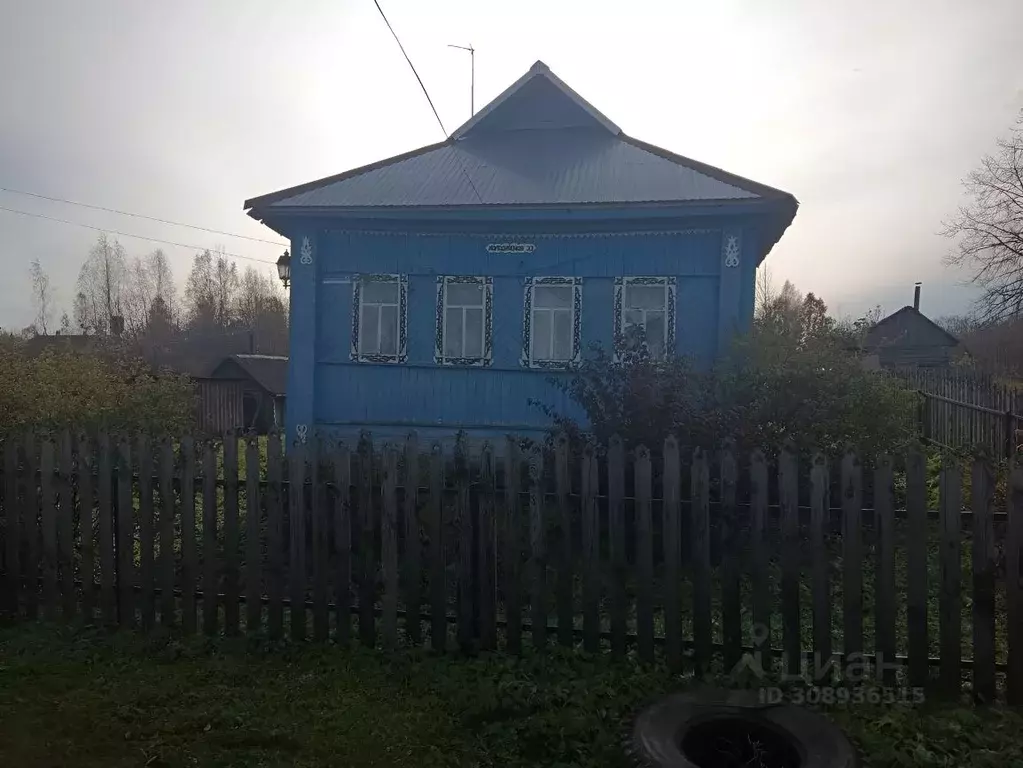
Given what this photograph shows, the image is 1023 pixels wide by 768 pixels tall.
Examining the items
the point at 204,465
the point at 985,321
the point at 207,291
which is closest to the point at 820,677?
the point at 204,465

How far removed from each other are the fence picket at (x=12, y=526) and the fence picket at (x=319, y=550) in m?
2.39

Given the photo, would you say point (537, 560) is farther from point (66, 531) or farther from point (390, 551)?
point (66, 531)

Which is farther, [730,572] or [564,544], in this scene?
[564,544]

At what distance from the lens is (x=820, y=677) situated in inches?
148

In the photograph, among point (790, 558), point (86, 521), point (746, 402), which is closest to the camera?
point (790, 558)

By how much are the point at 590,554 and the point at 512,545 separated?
1.66 ft

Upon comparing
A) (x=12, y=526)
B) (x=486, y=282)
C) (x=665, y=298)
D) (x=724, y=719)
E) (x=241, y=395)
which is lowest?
(x=724, y=719)

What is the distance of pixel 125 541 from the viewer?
192 inches

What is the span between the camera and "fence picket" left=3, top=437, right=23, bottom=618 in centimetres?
500

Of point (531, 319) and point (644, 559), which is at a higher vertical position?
point (531, 319)

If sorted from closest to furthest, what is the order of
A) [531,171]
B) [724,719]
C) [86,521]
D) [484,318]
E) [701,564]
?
[724,719], [701,564], [86,521], [484,318], [531,171]

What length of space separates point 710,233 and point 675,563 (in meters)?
6.90

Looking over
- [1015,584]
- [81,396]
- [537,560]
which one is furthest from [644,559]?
[81,396]

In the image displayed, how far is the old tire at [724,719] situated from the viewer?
9.46ft
